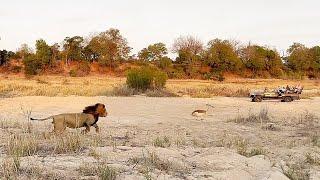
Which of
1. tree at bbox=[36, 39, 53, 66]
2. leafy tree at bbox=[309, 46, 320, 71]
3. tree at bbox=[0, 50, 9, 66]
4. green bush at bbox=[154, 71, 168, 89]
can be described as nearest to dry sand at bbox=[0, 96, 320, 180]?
green bush at bbox=[154, 71, 168, 89]

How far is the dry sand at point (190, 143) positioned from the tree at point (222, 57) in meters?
48.9

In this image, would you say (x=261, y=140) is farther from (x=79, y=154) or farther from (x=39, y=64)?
(x=39, y=64)

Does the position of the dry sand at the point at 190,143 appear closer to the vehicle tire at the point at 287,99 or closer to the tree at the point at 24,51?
the vehicle tire at the point at 287,99

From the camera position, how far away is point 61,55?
7044 cm

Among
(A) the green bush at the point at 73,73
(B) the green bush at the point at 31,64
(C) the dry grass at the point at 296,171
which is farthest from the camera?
(A) the green bush at the point at 73,73

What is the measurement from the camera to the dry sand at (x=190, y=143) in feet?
25.2

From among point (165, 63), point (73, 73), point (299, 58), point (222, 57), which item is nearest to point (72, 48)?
point (73, 73)

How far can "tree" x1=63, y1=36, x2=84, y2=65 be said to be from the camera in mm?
70500

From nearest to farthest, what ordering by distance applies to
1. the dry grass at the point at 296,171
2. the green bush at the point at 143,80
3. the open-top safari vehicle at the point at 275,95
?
the dry grass at the point at 296,171 < the open-top safari vehicle at the point at 275,95 < the green bush at the point at 143,80

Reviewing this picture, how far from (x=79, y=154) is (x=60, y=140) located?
958 millimetres

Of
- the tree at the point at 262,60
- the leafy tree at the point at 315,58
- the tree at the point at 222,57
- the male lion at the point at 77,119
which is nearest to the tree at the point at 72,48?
the tree at the point at 222,57

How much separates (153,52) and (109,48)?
6136 millimetres

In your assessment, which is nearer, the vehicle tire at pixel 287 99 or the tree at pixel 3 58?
the vehicle tire at pixel 287 99

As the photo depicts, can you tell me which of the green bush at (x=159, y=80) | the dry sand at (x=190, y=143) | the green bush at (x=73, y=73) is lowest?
the dry sand at (x=190, y=143)
